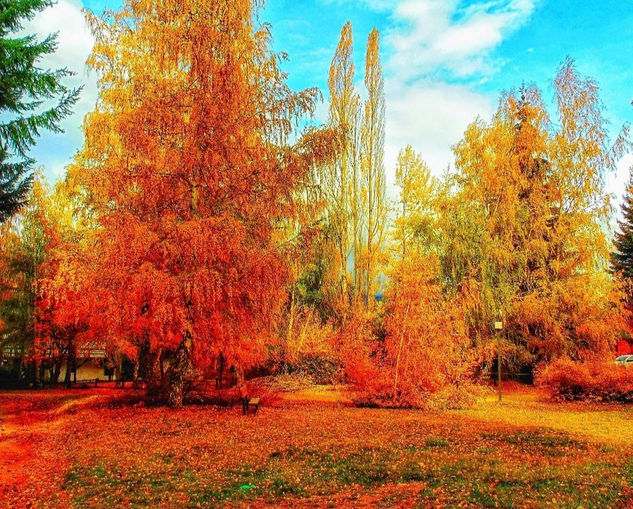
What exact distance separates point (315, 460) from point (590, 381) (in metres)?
12.3

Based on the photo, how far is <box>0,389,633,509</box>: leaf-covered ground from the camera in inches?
250

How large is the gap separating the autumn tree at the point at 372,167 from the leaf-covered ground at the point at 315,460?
42.1ft

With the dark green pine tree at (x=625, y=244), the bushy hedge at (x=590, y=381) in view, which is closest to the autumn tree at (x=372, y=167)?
the bushy hedge at (x=590, y=381)

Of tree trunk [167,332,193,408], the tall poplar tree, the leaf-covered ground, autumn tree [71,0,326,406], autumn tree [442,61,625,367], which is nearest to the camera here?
the leaf-covered ground

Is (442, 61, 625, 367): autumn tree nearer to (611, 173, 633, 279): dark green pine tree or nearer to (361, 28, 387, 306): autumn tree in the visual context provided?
(361, 28, 387, 306): autumn tree

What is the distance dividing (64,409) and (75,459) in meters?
8.06

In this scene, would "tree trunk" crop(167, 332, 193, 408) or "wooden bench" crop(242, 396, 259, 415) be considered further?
"tree trunk" crop(167, 332, 193, 408)

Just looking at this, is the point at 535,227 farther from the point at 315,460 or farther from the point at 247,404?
the point at 315,460

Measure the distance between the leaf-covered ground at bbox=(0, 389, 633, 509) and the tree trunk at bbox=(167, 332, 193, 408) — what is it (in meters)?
0.53

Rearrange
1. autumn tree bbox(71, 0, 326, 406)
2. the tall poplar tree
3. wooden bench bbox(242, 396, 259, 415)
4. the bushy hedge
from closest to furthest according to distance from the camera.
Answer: autumn tree bbox(71, 0, 326, 406) < wooden bench bbox(242, 396, 259, 415) < the bushy hedge < the tall poplar tree

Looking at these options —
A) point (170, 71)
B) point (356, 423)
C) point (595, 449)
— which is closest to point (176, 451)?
point (356, 423)

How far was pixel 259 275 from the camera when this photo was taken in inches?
526

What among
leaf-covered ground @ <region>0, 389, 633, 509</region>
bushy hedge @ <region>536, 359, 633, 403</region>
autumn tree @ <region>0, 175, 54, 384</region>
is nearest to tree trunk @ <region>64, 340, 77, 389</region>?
autumn tree @ <region>0, 175, 54, 384</region>

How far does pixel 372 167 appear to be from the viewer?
2702cm
